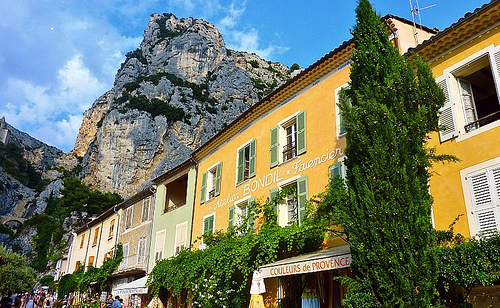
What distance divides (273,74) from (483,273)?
7977 cm

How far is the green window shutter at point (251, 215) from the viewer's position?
42.4ft

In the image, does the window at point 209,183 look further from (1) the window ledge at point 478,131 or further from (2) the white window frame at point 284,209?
(1) the window ledge at point 478,131

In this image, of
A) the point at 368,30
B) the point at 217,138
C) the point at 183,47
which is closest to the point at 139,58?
the point at 183,47

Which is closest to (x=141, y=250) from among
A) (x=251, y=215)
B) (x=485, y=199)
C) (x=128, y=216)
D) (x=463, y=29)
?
(x=128, y=216)

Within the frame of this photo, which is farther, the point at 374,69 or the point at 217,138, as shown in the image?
the point at 217,138

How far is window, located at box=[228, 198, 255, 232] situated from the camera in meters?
13.2

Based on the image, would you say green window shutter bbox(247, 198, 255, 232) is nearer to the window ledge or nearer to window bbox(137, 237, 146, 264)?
the window ledge

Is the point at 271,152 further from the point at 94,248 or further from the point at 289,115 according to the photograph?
the point at 94,248

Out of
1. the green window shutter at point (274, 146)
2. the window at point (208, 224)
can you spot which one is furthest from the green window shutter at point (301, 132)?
the window at point (208, 224)

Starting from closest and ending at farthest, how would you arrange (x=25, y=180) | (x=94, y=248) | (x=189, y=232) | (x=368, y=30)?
(x=368, y=30)
(x=189, y=232)
(x=94, y=248)
(x=25, y=180)

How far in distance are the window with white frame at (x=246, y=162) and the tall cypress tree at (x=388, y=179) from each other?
6716mm

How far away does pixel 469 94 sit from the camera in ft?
28.3

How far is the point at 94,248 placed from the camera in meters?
29.4

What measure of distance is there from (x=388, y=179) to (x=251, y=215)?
22.0 feet
